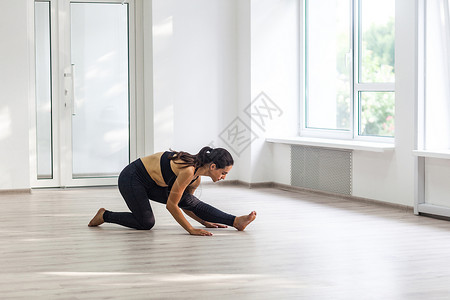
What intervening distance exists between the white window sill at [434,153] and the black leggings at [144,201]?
69.3 inches

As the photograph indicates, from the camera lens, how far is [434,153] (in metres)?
5.58

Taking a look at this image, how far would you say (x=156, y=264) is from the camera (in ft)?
13.4

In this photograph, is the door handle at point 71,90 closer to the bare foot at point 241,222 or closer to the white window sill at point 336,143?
the white window sill at point 336,143

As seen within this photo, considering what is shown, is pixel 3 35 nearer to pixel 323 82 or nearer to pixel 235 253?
pixel 323 82

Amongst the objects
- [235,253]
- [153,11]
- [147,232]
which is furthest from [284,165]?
[235,253]

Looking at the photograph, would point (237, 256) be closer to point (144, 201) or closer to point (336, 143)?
point (144, 201)

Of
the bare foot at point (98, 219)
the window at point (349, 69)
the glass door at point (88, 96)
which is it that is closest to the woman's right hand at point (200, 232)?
the bare foot at point (98, 219)

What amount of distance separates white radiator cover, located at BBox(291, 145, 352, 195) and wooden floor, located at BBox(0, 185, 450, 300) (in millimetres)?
539

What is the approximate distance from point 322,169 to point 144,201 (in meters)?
2.67

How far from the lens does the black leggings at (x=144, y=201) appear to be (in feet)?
16.8

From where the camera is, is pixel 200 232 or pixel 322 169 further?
pixel 322 169

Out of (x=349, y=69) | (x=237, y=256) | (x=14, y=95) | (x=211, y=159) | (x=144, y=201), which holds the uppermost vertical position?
(x=349, y=69)

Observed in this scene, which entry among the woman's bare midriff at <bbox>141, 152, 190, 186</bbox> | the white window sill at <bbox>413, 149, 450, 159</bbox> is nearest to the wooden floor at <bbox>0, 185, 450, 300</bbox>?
the woman's bare midriff at <bbox>141, 152, 190, 186</bbox>

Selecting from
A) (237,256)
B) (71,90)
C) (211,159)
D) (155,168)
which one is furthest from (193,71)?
(237,256)
